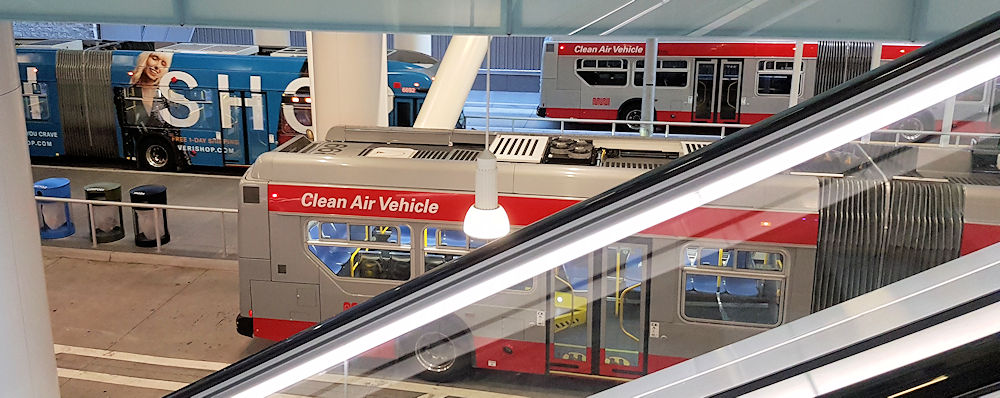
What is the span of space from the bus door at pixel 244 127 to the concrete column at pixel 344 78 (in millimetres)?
6554

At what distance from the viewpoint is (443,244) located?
369 inches

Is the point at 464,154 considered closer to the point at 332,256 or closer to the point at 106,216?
the point at 332,256

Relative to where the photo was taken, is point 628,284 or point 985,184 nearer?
point 628,284

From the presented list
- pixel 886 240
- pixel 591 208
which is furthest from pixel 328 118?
pixel 591 208

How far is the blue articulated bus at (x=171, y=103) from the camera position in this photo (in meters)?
18.1

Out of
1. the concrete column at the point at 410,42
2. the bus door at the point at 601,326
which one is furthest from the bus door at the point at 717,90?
the bus door at the point at 601,326

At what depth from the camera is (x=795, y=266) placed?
6.86m

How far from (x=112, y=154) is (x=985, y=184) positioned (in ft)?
59.8

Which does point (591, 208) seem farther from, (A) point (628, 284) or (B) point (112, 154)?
(B) point (112, 154)

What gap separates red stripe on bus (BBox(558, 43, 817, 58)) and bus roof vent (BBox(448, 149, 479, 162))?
1296 cm

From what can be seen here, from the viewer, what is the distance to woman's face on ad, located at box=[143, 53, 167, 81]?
60.2 feet

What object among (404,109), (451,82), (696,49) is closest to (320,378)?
(451,82)

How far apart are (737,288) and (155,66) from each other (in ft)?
46.7

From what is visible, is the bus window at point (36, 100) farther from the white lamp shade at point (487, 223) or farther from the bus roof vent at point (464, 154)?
the white lamp shade at point (487, 223)
